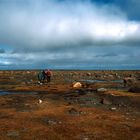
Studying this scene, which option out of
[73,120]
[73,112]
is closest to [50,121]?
[73,120]

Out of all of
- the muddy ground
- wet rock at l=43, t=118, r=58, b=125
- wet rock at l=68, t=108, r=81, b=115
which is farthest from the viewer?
wet rock at l=68, t=108, r=81, b=115

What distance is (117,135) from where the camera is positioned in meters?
17.9

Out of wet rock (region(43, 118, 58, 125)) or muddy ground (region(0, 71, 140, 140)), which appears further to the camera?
wet rock (region(43, 118, 58, 125))

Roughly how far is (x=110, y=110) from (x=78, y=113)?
320 centimetres


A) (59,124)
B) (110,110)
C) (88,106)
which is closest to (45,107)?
(88,106)

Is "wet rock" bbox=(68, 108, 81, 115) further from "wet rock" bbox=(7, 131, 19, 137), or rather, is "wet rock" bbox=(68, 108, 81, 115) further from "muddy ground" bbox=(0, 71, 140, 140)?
"wet rock" bbox=(7, 131, 19, 137)

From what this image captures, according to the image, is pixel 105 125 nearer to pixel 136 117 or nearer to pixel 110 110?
pixel 136 117

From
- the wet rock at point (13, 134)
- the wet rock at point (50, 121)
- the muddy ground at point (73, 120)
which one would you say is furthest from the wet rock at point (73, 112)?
the wet rock at point (13, 134)

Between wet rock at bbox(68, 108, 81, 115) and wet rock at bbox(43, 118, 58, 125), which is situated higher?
wet rock at bbox(68, 108, 81, 115)

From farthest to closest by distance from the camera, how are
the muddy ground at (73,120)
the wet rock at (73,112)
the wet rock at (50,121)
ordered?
the wet rock at (73,112) < the wet rock at (50,121) < the muddy ground at (73,120)

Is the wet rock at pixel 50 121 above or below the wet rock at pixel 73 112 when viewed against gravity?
below

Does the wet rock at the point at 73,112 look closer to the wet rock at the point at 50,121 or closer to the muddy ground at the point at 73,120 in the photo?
the muddy ground at the point at 73,120

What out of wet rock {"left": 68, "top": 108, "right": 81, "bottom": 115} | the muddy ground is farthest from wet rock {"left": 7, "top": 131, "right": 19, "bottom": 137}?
wet rock {"left": 68, "top": 108, "right": 81, "bottom": 115}

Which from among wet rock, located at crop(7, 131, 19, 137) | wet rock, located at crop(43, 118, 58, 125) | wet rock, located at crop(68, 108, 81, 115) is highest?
wet rock, located at crop(68, 108, 81, 115)
